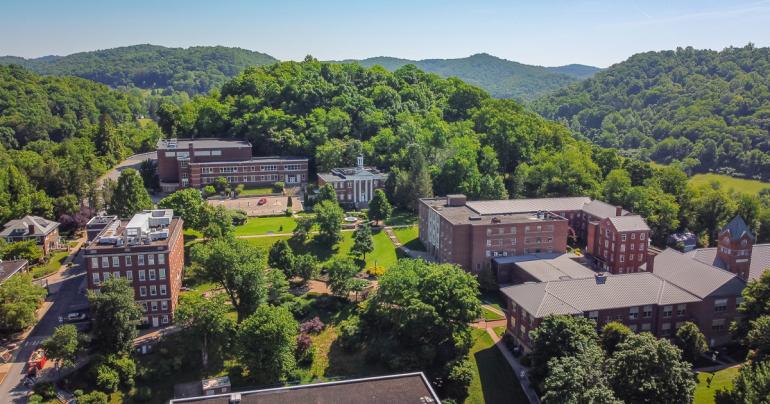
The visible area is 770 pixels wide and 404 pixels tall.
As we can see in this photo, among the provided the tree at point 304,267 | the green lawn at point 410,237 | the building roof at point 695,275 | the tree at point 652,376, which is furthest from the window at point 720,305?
the tree at point 304,267

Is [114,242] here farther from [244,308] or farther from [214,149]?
[214,149]

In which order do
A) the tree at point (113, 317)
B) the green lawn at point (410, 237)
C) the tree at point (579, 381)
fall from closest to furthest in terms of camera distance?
the tree at point (579, 381) < the tree at point (113, 317) < the green lawn at point (410, 237)

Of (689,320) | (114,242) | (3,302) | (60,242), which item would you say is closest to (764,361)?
(689,320)

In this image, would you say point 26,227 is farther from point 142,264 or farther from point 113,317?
point 113,317

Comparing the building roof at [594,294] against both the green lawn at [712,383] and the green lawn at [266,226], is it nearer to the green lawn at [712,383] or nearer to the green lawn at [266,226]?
the green lawn at [712,383]

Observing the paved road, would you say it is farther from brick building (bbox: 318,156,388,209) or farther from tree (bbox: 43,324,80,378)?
brick building (bbox: 318,156,388,209)

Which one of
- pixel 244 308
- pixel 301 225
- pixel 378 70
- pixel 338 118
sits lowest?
pixel 244 308

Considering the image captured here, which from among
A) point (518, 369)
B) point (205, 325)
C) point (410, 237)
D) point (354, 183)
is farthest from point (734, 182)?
point (205, 325)
